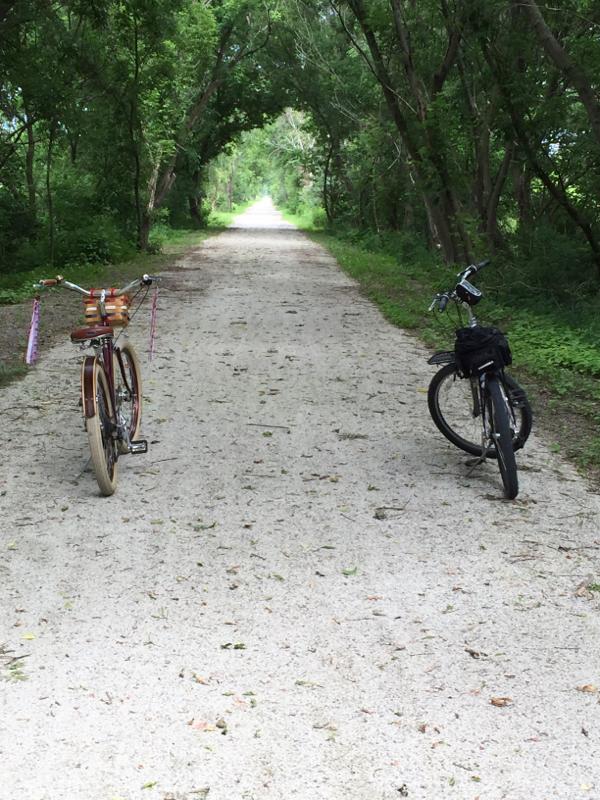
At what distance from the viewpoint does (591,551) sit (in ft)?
14.8

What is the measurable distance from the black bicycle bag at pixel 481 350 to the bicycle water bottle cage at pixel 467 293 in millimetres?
206

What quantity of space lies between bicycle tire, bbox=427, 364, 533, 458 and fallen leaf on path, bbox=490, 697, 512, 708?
2.68 meters

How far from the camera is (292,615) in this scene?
12.6 feet

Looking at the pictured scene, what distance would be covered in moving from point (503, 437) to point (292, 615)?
81.0 inches

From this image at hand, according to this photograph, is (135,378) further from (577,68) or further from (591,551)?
(577,68)

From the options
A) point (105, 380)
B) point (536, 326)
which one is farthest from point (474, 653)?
point (536, 326)

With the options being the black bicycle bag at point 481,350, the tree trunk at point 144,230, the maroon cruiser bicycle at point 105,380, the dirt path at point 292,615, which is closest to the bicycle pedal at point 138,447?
the maroon cruiser bicycle at point 105,380

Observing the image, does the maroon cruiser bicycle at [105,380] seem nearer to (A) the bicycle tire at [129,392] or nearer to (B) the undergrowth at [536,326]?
(A) the bicycle tire at [129,392]

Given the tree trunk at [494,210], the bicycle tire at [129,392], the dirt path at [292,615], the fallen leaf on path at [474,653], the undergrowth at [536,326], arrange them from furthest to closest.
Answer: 1. the tree trunk at [494,210]
2. the undergrowth at [536,326]
3. the bicycle tire at [129,392]
4. the fallen leaf on path at [474,653]
5. the dirt path at [292,615]

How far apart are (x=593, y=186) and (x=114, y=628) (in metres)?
11.7

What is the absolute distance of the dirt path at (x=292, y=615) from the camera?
9.32 feet

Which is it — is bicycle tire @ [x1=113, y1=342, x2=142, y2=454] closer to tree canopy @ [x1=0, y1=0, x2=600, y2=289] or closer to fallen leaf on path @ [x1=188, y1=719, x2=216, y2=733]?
fallen leaf on path @ [x1=188, y1=719, x2=216, y2=733]

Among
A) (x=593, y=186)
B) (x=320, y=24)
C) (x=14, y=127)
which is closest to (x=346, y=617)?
(x=593, y=186)

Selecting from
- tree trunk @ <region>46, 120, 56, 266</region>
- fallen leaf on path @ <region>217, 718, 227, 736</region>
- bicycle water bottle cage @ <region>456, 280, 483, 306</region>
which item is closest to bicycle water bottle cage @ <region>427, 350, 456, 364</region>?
bicycle water bottle cage @ <region>456, 280, 483, 306</region>
